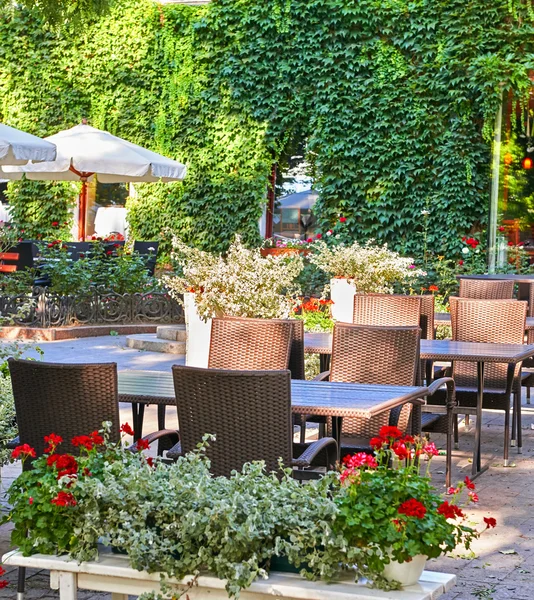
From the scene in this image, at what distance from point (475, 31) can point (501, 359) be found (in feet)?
31.8

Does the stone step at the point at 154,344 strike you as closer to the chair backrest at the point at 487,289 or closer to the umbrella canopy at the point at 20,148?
the umbrella canopy at the point at 20,148

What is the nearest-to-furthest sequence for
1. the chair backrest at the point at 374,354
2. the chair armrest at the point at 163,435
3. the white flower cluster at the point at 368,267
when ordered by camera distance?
the chair armrest at the point at 163,435
the chair backrest at the point at 374,354
the white flower cluster at the point at 368,267

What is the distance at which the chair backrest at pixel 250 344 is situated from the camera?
190 inches

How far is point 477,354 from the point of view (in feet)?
18.2

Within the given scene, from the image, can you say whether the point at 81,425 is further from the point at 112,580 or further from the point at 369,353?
the point at 369,353

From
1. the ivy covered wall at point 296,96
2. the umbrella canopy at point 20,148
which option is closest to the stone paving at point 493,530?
the umbrella canopy at point 20,148

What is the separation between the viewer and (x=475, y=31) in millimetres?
14125

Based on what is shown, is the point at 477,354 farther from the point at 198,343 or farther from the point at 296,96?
the point at 296,96

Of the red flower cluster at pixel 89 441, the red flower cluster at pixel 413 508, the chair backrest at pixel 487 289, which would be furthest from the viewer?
the chair backrest at pixel 487 289

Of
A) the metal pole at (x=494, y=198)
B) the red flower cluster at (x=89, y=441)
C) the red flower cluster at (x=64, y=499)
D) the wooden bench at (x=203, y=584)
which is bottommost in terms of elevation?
the wooden bench at (x=203, y=584)

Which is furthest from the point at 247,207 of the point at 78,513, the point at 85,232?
the point at 78,513

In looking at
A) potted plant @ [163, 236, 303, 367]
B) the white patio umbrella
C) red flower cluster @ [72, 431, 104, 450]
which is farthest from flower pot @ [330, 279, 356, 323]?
red flower cluster @ [72, 431, 104, 450]

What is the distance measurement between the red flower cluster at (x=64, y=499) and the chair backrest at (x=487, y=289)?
19.8 feet

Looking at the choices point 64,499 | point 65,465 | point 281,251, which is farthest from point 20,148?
point 64,499
